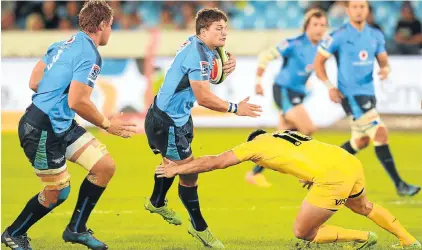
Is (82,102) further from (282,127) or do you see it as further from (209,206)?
(282,127)

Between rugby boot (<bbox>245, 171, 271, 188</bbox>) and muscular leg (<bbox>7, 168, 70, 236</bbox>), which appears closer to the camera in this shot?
muscular leg (<bbox>7, 168, 70, 236</bbox>)

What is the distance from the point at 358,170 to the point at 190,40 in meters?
1.95

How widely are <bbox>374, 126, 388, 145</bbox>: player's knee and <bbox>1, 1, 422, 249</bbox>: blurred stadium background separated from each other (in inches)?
25.8

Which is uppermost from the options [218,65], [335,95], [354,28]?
[218,65]

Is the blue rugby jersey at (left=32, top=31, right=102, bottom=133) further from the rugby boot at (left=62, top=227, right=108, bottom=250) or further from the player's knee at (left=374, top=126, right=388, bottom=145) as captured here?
the player's knee at (left=374, top=126, right=388, bottom=145)

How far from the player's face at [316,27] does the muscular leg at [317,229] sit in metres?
5.68

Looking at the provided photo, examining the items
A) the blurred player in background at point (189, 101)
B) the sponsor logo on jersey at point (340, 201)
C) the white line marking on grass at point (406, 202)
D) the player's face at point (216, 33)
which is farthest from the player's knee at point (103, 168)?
the white line marking on grass at point (406, 202)

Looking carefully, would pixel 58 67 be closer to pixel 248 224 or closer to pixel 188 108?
pixel 188 108

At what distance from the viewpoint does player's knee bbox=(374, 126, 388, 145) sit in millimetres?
12133

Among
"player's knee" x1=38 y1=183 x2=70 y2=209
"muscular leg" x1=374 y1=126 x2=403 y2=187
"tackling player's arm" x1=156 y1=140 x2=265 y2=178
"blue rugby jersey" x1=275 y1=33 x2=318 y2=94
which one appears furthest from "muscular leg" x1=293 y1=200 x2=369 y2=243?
"blue rugby jersey" x1=275 y1=33 x2=318 y2=94

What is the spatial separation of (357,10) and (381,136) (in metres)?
1.63

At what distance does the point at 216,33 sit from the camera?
858 cm

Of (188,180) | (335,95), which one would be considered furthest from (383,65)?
(188,180)

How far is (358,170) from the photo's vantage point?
798cm
